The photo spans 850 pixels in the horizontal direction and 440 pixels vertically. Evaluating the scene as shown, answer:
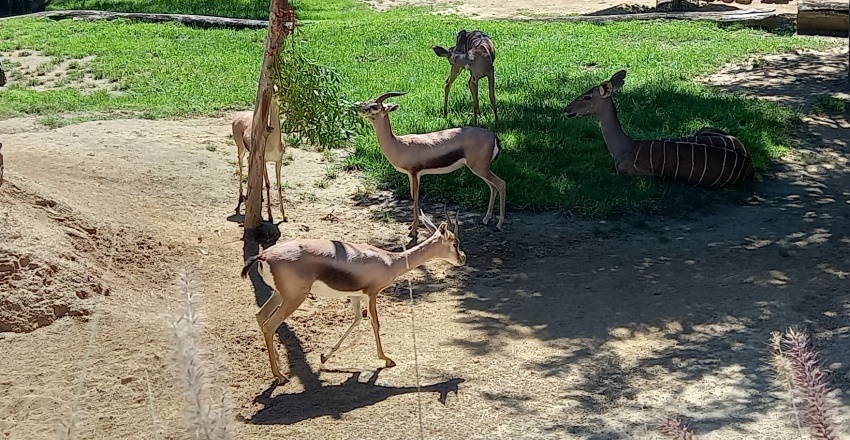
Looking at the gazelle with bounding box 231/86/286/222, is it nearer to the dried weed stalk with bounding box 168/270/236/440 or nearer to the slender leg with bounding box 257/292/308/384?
the slender leg with bounding box 257/292/308/384

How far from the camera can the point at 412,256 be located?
20.3 ft

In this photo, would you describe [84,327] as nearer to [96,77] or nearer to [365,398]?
[365,398]

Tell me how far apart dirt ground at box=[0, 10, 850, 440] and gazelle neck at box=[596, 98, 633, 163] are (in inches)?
51.0

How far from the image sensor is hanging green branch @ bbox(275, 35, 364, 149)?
25.8ft

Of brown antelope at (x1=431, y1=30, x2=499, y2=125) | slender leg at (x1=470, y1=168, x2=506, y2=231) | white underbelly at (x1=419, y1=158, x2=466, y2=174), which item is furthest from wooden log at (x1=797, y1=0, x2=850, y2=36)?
white underbelly at (x1=419, y1=158, x2=466, y2=174)

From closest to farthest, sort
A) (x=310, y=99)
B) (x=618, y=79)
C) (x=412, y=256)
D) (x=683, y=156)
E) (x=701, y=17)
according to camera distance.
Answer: (x=412, y=256) → (x=310, y=99) → (x=683, y=156) → (x=618, y=79) → (x=701, y=17)

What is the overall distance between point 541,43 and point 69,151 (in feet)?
28.7

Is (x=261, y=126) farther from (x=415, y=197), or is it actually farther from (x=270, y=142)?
(x=415, y=197)

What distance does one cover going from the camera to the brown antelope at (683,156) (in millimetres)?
9297

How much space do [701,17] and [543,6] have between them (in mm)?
4134

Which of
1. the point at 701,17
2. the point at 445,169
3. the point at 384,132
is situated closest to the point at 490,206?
the point at 445,169

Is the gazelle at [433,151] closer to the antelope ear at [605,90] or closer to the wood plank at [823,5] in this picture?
the antelope ear at [605,90]

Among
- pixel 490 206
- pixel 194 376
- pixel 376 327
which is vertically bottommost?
pixel 376 327

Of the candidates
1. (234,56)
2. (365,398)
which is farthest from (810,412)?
(234,56)
